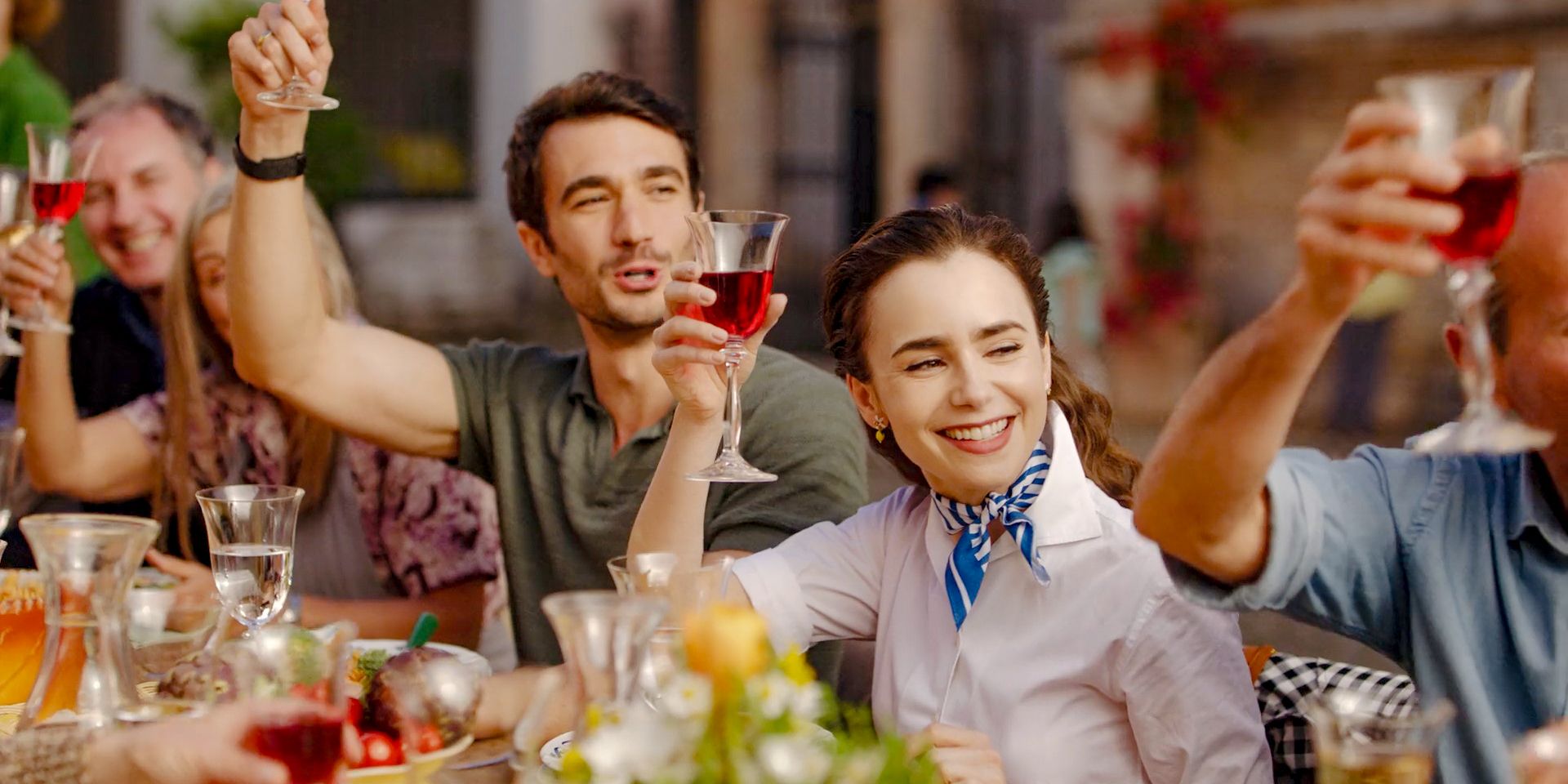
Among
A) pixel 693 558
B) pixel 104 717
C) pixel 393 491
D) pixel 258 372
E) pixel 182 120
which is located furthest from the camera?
pixel 182 120

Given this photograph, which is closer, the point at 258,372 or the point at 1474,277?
the point at 1474,277

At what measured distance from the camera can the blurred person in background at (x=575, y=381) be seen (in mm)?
2891

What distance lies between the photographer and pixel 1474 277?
1607mm

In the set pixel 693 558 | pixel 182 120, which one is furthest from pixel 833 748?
pixel 182 120

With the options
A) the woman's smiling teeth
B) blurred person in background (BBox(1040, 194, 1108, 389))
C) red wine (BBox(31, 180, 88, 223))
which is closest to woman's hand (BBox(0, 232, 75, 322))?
red wine (BBox(31, 180, 88, 223))

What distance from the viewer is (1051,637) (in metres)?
2.26

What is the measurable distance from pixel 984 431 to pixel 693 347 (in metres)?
0.43

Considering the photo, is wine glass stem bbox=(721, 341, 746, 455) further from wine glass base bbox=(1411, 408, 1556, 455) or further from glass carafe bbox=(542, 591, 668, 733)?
wine glass base bbox=(1411, 408, 1556, 455)

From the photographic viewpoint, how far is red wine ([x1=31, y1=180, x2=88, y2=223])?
3.03m

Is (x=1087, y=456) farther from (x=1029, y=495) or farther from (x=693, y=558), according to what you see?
(x=693, y=558)

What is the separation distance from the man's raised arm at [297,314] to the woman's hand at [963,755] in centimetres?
135

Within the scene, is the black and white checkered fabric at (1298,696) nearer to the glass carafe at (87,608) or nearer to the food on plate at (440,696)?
the food on plate at (440,696)

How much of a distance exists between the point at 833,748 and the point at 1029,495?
862mm

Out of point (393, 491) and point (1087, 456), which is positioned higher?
point (1087, 456)
